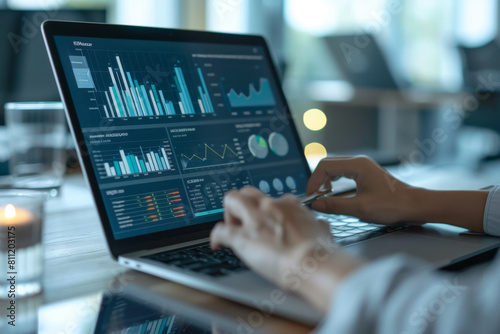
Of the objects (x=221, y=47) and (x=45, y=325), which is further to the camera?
(x=221, y=47)

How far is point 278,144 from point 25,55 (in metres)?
0.84

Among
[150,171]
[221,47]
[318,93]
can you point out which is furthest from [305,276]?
[318,93]

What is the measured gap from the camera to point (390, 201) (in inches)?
36.8

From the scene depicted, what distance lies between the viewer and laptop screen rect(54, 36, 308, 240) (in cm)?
80

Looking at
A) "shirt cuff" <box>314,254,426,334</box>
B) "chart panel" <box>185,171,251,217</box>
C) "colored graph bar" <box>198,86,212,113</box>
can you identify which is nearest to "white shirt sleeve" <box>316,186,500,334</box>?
"shirt cuff" <box>314,254,426,334</box>

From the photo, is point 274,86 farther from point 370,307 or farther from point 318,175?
point 370,307

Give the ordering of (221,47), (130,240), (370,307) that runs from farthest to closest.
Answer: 1. (221,47)
2. (130,240)
3. (370,307)

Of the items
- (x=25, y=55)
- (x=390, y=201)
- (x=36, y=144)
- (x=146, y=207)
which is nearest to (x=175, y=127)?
(x=146, y=207)

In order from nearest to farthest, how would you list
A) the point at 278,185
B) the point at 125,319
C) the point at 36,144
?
1. the point at 125,319
2. the point at 278,185
3. the point at 36,144

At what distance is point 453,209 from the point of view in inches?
36.8

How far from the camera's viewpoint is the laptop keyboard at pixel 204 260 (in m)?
0.66

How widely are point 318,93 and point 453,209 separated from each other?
4.15m

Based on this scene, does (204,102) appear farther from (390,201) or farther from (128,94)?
(390,201)

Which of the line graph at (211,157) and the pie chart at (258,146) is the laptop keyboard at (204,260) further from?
the pie chart at (258,146)
